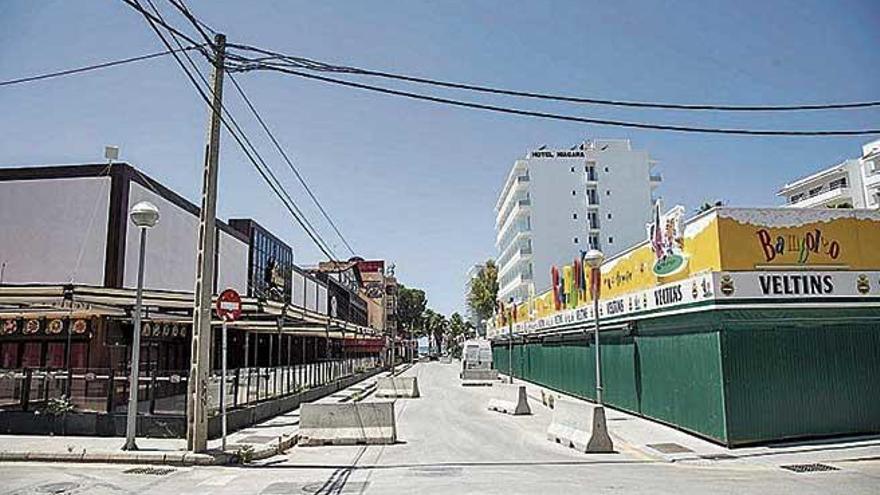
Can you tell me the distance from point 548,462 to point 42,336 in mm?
17594

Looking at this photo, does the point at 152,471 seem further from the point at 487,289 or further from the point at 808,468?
the point at 487,289

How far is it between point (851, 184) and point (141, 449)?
226 ft

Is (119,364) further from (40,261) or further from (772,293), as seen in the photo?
(772,293)

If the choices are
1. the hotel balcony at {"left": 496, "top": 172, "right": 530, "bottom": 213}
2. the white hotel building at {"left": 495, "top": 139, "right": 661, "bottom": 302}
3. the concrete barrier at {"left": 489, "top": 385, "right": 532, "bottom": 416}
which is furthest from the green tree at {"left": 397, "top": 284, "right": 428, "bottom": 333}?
the concrete barrier at {"left": 489, "top": 385, "right": 532, "bottom": 416}

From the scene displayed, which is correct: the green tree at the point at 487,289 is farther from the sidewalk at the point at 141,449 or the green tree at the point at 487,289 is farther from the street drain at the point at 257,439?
the sidewalk at the point at 141,449

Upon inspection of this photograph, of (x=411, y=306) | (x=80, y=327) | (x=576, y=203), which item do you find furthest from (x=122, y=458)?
(x=411, y=306)

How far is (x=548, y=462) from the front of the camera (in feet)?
44.0

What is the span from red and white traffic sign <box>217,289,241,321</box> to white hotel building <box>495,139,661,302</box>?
215 feet

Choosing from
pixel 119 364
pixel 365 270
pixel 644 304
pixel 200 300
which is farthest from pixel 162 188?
pixel 365 270

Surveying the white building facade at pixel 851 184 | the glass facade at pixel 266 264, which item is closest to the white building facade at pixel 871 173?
the white building facade at pixel 851 184

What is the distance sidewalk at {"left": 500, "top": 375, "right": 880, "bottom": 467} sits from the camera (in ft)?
43.9

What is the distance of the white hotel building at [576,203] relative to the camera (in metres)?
80.1

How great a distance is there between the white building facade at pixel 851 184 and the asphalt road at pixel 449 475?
54.2 metres

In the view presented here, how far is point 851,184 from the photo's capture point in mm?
66562
